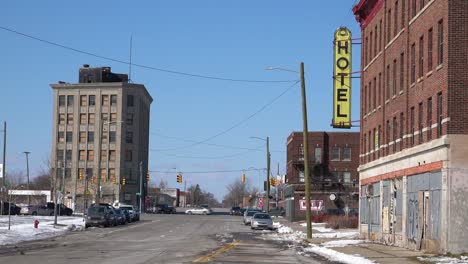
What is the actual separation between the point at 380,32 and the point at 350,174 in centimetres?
5415

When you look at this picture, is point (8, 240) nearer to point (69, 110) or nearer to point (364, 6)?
point (364, 6)

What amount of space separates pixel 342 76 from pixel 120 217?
95.0 feet

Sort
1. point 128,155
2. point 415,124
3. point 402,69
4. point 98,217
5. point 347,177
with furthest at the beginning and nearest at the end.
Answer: point 128,155 → point 347,177 → point 98,217 → point 402,69 → point 415,124

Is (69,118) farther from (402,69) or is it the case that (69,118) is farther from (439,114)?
(439,114)

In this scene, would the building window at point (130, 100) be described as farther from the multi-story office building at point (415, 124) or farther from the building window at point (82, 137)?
the multi-story office building at point (415, 124)

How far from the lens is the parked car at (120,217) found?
64.6 meters

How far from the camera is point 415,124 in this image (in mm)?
32656

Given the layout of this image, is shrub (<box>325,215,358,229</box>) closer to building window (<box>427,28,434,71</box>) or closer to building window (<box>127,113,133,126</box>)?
building window (<box>427,28,434,71</box>)

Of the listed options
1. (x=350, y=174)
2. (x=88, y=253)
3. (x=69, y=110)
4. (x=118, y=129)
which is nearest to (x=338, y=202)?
(x=350, y=174)

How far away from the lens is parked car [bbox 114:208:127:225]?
212 feet

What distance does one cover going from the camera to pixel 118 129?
12556cm

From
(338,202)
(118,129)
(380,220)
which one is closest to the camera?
(380,220)

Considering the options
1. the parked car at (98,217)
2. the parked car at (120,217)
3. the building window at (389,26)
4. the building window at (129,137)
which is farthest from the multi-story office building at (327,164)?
the building window at (389,26)

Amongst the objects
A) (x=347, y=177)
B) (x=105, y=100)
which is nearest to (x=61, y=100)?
(x=105, y=100)
